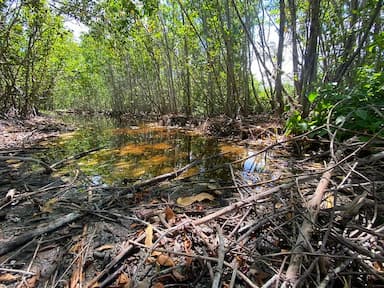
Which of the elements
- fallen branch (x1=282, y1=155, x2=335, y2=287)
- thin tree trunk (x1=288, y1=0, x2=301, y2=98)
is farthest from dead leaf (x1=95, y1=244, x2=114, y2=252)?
thin tree trunk (x1=288, y1=0, x2=301, y2=98)

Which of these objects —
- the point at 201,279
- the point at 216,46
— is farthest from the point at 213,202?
the point at 216,46

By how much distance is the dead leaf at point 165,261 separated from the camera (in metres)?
1.58

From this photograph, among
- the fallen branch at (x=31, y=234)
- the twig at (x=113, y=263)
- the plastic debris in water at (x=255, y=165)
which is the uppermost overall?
the fallen branch at (x=31, y=234)

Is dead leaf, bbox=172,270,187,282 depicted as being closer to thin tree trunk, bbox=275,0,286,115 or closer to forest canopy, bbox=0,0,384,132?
forest canopy, bbox=0,0,384,132

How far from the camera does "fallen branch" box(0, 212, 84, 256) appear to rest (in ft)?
5.82

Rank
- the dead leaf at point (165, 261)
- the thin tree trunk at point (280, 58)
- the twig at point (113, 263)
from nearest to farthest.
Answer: the twig at point (113, 263) → the dead leaf at point (165, 261) → the thin tree trunk at point (280, 58)

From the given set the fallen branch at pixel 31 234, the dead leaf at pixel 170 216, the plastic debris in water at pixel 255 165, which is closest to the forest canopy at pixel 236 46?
the plastic debris in water at pixel 255 165

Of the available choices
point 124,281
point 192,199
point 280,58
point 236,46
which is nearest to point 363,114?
point 192,199

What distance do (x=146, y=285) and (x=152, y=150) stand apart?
4.91 metres

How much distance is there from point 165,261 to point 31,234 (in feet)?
3.73

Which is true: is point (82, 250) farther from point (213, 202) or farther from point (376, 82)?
point (376, 82)

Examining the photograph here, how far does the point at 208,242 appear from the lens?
1.69 m

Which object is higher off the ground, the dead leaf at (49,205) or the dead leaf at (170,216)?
the dead leaf at (170,216)

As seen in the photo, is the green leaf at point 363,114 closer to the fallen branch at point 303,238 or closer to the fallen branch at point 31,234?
the fallen branch at point 303,238
